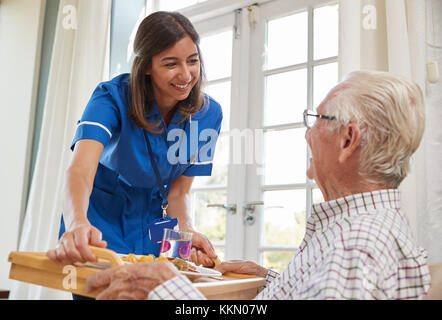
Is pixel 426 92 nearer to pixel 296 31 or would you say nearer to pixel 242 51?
pixel 296 31

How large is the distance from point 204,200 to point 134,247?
4.40 feet

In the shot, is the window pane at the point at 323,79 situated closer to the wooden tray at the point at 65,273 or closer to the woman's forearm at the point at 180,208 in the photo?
the woman's forearm at the point at 180,208

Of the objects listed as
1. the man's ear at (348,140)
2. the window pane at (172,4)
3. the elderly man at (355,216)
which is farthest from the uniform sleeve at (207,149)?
the window pane at (172,4)

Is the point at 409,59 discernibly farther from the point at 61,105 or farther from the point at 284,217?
the point at 61,105

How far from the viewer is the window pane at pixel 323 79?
98.0 inches

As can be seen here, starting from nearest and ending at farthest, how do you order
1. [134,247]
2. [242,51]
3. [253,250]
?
[134,247], [253,250], [242,51]

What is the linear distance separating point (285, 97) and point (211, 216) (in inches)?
33.2

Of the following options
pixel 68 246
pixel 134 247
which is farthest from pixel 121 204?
pixel 68 246

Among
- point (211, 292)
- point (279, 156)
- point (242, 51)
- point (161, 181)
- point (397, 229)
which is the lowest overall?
point (211, 292)

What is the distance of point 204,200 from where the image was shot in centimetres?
295

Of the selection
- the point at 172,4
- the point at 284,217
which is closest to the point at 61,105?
the point at 172,4

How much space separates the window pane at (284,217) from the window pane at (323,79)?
1.67ft

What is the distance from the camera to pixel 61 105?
9.98ft

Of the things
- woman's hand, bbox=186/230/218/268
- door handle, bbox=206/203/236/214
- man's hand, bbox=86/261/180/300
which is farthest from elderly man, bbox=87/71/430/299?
door handle, bbox=206/203/236/214
